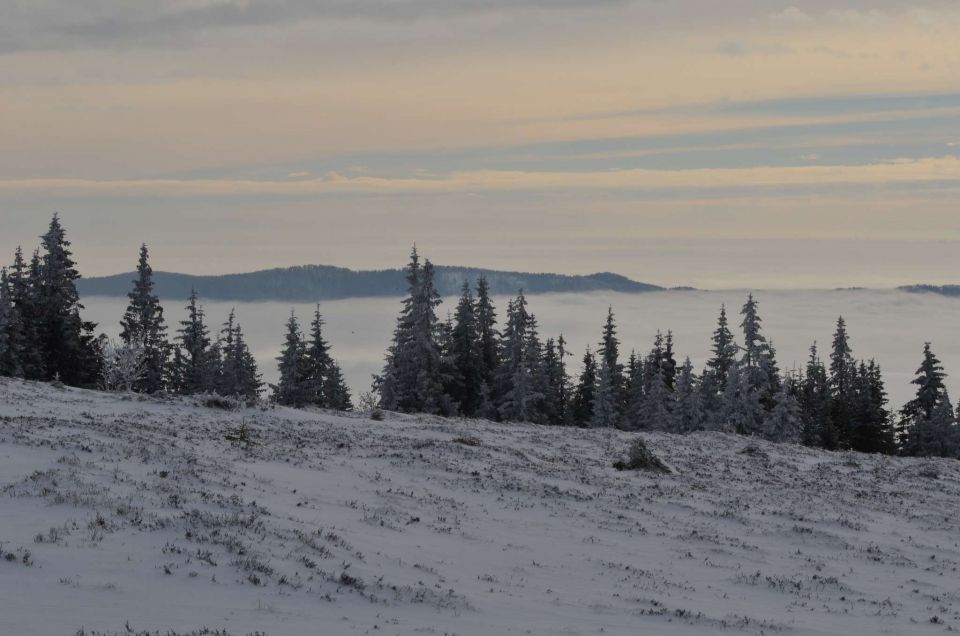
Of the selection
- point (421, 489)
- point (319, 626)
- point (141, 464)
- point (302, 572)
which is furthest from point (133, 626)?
point (421, 489)

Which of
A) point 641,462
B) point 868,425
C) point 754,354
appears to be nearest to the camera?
point 641,462

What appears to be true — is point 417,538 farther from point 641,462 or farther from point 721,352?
point 721,352

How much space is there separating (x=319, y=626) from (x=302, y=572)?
2.44 m

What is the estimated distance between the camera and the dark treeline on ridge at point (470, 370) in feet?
217

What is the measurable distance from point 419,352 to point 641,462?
1482 inches

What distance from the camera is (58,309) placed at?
66.2 m

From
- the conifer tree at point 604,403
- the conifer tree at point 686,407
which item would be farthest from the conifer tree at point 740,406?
the conifer tree at point 604,403

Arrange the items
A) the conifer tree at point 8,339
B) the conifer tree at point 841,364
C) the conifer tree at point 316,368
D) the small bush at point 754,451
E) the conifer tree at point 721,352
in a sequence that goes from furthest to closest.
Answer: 1. the conifer tree at point 841,364
2. the conifer tree at point 721,352
3. the conifer tree at point 316,368
4. the conifer tree at point 8,339
5. the small bush at point 754,451

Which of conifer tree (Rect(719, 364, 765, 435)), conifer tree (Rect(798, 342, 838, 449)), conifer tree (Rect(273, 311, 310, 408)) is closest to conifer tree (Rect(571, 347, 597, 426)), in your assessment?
conifer tree (Rect(719, 364, 765, 435))

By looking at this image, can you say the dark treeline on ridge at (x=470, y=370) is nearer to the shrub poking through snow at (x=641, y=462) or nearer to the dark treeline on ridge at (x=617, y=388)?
the dark treeline on ridge at (x=617, y=388)

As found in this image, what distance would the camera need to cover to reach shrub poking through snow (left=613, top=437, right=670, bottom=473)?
3278 cm

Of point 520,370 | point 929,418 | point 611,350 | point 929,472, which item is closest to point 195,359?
point 520,370

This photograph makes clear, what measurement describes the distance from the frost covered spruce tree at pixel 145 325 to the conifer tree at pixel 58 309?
27.3 ft

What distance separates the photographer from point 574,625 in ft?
44.9
